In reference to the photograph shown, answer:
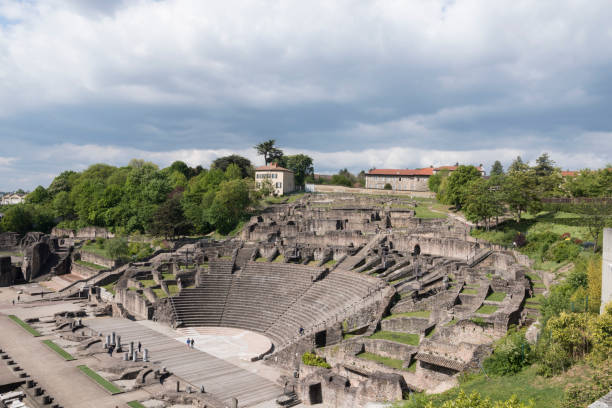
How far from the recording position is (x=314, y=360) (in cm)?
2528

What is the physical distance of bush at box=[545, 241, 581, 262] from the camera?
101 ft

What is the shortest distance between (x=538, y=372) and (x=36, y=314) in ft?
140

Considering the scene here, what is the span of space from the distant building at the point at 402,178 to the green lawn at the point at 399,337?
67.9 metres

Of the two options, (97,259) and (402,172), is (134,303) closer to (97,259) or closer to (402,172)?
(97,259)

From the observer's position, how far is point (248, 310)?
123ft

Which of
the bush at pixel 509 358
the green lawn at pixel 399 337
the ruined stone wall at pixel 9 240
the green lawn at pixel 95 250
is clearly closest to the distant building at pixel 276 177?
the green lawn at pixel 95 250

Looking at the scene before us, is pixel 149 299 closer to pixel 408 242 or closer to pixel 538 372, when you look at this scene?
pixel 408 242

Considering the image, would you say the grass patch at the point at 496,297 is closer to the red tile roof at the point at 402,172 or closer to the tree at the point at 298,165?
the red tile roof at the point at 402,172

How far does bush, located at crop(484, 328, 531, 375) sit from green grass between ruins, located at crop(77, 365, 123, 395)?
19809 mm

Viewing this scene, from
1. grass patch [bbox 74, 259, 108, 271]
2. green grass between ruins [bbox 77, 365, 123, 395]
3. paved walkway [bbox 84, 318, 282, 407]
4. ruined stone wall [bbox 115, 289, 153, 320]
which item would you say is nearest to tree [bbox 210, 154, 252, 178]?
grass patch [bbox 74, 259, 108, 271]

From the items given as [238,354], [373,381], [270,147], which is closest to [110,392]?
[238,354]

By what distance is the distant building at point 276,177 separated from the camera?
83688 millimetres

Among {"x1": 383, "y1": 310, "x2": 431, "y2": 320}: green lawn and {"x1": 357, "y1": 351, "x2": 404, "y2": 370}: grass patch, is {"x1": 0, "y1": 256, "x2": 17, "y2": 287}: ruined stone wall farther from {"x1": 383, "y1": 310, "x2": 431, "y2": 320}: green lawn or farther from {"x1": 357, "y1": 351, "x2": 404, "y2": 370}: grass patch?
{"x1": 357, "y1": 351, "x2": 404, "y2": 370}: grass patch

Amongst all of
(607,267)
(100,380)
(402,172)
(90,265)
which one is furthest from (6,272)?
(402,172)
